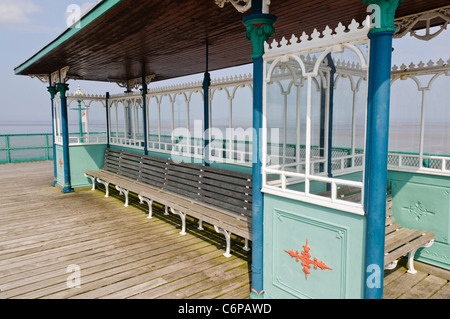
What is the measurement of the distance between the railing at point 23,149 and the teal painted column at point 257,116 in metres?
14.4

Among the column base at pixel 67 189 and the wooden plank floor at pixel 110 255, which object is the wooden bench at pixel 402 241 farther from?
the column base at pixel 67 189

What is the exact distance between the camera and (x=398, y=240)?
3.92 m

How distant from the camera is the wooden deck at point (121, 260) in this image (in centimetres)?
385

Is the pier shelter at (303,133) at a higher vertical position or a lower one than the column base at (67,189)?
higher

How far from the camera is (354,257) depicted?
2.70m

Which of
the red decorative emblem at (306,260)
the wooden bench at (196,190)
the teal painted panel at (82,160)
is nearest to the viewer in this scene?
the red decorative emblem at (306,260)

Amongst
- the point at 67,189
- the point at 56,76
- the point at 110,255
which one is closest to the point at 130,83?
the point at 56,76

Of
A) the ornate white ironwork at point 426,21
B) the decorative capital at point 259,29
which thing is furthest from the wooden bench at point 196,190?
the ornate white ironwork at point 426,21

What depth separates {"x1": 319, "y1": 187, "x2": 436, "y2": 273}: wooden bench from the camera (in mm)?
3566

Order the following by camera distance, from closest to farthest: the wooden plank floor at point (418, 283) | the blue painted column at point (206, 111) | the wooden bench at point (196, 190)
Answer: the wooden plank floor at point (418, 283) → the wooden bench at point (196, 190) → the blue painted column at point (206, 111)

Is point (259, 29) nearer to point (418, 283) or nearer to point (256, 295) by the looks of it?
point (256, 295)

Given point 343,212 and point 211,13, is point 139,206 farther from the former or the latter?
point 343,212
